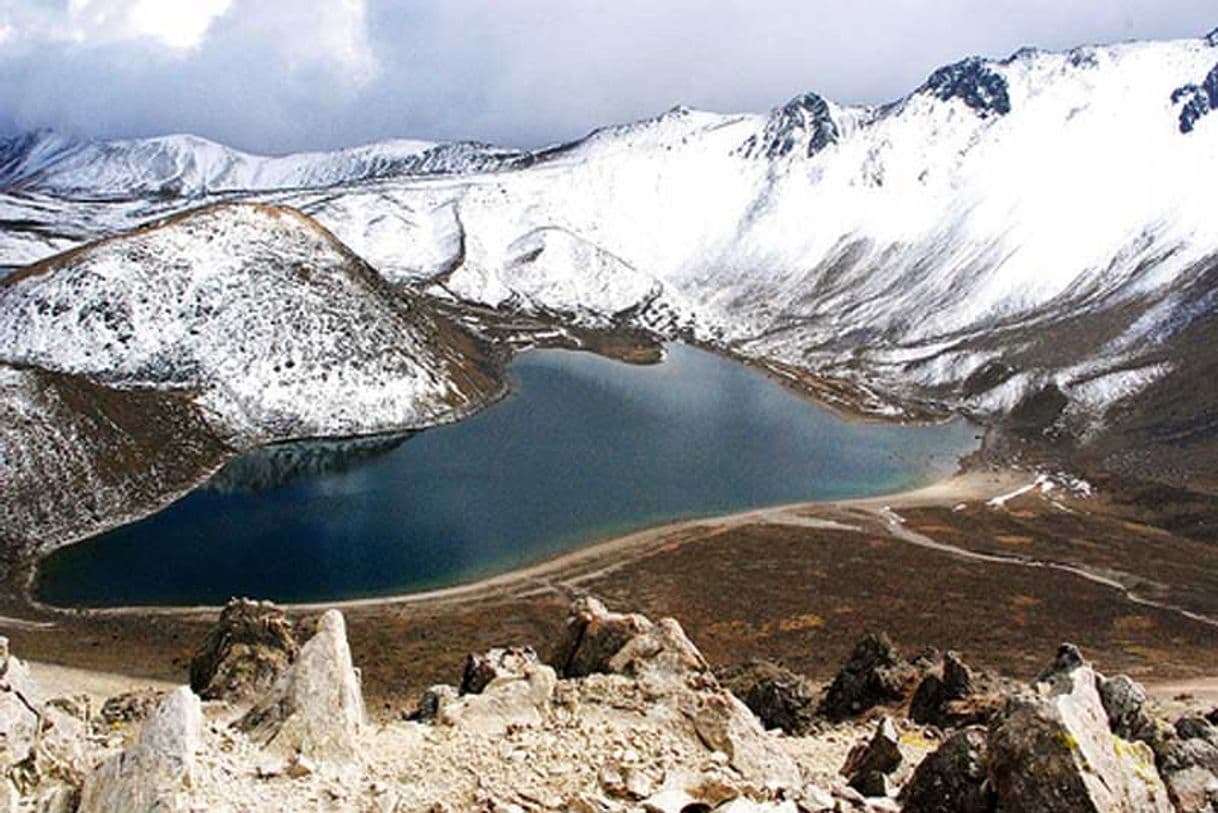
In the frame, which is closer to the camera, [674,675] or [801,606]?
[674,675]

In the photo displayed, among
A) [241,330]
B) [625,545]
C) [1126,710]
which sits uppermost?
[241,330]

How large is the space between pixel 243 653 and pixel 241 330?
75266 mm

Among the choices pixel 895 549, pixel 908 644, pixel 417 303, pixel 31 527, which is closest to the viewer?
pixel 908 644

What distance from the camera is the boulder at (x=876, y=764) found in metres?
17.1

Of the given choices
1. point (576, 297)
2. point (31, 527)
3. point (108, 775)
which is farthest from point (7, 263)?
point (108, 775)

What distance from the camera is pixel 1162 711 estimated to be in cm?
2967

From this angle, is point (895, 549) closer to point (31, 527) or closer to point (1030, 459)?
point (1030, 459)

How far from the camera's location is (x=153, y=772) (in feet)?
45.7

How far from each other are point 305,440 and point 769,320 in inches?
4768

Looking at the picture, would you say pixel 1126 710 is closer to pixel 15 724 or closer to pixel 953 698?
pixel 953 698

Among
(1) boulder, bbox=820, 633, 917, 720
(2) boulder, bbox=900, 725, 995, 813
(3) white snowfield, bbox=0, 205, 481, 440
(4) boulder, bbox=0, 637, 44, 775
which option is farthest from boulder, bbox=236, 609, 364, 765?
(3) white snowfield, bbox=0, 205, 481, 440

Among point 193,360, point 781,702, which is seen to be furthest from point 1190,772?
point 193,360

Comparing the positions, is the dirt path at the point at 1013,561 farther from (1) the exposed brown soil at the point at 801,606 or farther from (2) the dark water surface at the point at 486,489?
(2) the dark water surface at the point at 486,489

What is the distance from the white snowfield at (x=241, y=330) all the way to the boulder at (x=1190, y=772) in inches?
3227
